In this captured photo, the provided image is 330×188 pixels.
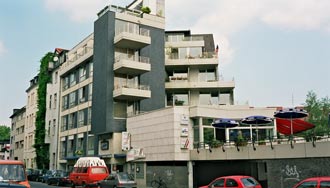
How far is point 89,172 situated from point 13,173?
1683cm

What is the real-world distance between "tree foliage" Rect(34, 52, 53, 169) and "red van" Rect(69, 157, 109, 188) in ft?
88.0

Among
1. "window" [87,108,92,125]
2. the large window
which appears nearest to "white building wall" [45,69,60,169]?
"window" [87,108,92,125]

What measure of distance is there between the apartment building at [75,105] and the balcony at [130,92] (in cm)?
618

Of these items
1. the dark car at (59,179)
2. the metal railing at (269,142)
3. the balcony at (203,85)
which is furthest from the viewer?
the balcony at (203,85)

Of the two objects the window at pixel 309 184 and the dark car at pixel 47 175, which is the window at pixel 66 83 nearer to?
the dark car at pixel 47 175

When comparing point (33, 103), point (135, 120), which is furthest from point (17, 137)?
point (135, 120)

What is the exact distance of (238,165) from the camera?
25875mm

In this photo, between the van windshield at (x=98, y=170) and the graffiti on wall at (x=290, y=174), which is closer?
the graffiti on wall at (x=290, y=174)

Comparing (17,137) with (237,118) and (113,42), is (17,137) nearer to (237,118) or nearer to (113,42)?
(113,42)

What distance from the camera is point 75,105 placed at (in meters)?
47.5

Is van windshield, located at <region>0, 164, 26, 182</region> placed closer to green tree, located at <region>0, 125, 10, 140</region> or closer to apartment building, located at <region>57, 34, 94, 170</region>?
apartment building, located at <region>57, 34, 94, 170</region>

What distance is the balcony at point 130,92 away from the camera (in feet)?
121

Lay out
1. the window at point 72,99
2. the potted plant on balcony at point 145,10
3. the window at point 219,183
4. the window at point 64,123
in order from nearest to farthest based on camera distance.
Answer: the window at point 219,183 < the potted plant on balcony at point 145,10 < the window at point 72,99 < the window at point 64,123

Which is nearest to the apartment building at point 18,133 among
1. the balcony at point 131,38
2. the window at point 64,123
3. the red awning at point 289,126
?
the window at point 64,123
